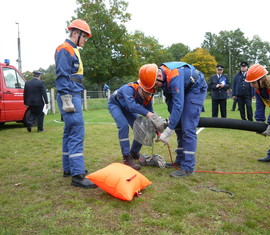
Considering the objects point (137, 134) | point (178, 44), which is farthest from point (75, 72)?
point (178, 44)

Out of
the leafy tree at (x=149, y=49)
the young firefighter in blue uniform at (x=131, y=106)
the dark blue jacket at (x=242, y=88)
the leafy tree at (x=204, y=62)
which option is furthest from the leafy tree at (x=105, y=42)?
the young firefighter in blue uniform at (x=131, y=106)

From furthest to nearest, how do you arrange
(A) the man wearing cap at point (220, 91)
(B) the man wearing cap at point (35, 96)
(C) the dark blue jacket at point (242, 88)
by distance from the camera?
(A) the man wearing cap at point (220, 91)
(B) the man wearing cap at point (35, 96)
(C) the dark blue jacket at point (242, 88)

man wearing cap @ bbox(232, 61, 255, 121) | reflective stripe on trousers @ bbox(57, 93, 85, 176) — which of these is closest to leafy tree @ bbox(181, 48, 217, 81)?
man wearing cap @ bbox(232, 61, 255, 121)

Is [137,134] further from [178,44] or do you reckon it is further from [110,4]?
[178,44]

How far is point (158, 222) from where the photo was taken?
2.35 meters

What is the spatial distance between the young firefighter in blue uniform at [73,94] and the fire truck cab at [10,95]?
5.82 metres

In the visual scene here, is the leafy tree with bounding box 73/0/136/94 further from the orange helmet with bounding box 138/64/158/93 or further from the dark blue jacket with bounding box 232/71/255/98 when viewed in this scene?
the orange helmet with bounding box 138/64/158/93

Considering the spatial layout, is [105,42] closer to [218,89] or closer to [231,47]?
[218,89]

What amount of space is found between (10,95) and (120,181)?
23.1 feet

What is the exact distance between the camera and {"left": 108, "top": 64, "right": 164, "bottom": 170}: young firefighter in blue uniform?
146 inches

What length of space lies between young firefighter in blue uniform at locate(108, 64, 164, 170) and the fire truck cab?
5.40 metres

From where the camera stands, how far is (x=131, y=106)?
3.87m

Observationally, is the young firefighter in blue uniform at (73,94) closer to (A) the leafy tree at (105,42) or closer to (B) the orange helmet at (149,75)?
(B) the orange helmet at (149,75)

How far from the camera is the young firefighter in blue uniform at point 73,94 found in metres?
3.28
